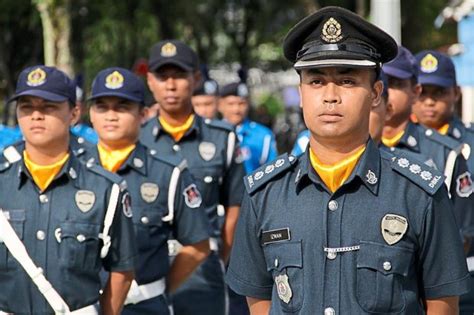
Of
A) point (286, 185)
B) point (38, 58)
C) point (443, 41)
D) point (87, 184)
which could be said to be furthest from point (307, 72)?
point (443, 41)

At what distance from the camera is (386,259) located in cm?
402

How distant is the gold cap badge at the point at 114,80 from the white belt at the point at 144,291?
1.17 m

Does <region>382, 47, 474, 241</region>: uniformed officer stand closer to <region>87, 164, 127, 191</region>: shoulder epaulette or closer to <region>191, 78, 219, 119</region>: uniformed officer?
<region>87, 164, 127, 191</region>: shoulder epaulette

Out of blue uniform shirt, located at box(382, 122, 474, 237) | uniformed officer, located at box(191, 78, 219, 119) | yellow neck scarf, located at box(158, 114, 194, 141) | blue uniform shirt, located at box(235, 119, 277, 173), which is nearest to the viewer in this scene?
blue uniform shirt, located at box(382, 122, 474, 237)

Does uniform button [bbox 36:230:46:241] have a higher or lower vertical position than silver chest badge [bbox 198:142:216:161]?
lower

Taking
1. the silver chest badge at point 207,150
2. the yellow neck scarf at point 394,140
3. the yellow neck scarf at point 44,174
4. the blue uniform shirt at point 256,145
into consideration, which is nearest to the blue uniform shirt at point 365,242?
the yellow neck scarf at point 44,174

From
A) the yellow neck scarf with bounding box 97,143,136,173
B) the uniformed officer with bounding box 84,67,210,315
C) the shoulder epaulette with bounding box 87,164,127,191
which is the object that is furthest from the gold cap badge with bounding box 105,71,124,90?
the shoulder epaulette with bounding box 87,164,127,191

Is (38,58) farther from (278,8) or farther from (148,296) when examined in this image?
(148,296)

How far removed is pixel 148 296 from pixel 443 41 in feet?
70.2

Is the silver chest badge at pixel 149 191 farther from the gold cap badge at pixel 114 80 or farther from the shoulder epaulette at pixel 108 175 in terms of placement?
the shoulder epaulette at pixel 108 175

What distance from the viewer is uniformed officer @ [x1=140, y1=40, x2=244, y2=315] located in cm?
791

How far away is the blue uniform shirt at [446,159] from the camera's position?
6.18 m

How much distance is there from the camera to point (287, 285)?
4.14 m

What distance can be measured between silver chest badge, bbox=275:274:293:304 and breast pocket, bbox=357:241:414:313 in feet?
0.85
